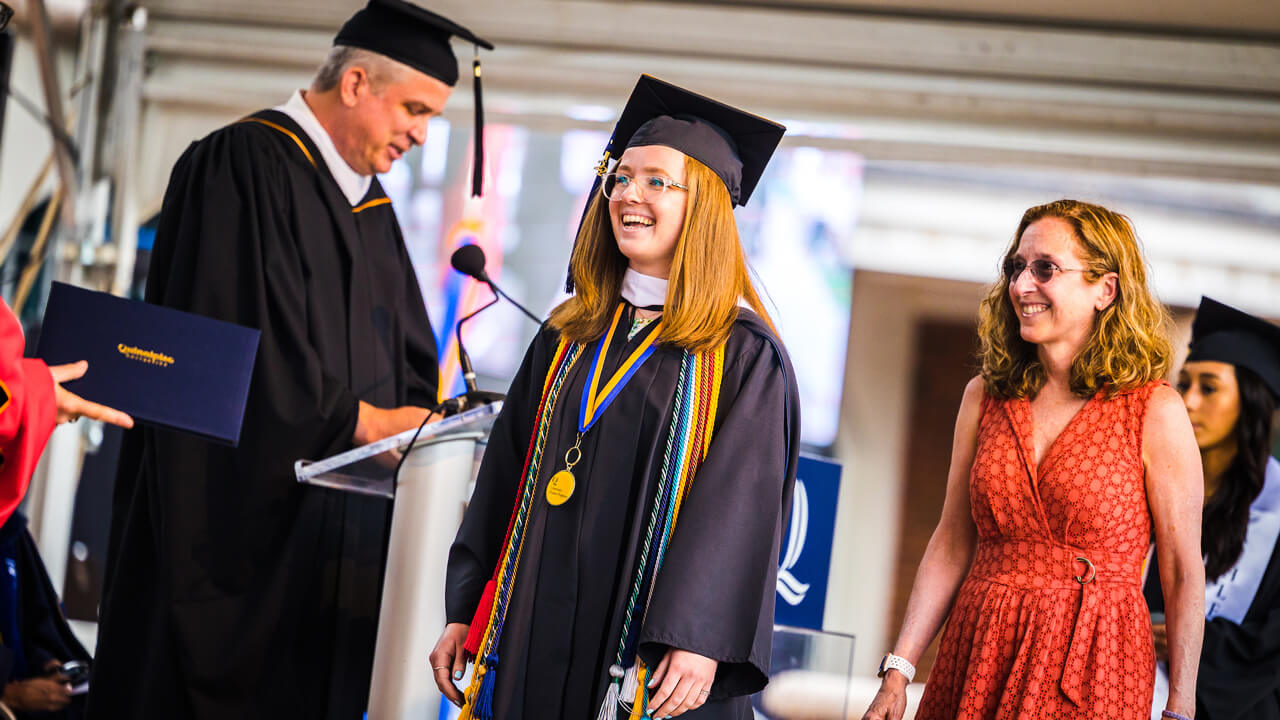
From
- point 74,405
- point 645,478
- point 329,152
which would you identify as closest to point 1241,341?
point 645,478

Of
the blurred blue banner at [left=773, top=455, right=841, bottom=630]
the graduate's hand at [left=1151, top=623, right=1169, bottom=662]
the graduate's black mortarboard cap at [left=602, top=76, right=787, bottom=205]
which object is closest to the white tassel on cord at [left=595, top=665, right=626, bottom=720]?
the graduate's black mortarboard cap at [left=602, top=76, right=787, bottom=205]

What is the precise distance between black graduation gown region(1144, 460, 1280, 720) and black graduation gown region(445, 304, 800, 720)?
1881 millimetres

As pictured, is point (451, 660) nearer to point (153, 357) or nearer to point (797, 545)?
point (153, 357)

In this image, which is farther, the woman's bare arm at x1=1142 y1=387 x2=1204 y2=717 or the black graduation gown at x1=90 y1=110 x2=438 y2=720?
the black graduation gown at x1=90 y1=110 x2=438 y2=720

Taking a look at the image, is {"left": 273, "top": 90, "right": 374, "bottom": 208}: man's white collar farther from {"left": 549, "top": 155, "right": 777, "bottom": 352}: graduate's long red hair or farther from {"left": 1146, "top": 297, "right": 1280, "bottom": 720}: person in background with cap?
{"left": 1146, "top": 297, "right": 1280, "bottom": 720}: person in background with cap

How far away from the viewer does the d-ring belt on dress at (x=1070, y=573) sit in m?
Result: 2.17

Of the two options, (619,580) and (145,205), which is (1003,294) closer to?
(619,580)

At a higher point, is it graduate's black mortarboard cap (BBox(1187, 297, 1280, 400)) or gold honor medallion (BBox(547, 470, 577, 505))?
graduate's black mortarboard cap (BBox(1187, 297, 1280, 400))

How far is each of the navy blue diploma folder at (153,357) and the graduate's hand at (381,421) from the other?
1.85ft

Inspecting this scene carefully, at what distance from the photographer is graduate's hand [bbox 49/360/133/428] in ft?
7.63

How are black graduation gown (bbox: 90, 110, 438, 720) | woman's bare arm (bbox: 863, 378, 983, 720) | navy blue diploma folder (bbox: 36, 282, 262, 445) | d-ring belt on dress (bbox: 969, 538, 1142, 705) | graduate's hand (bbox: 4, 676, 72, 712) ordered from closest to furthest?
d-ring belt on dress (bbox: 969, 538, 1142, 705) < woman's bare arm (bbox: 863, 378, 983, 720) < navy blue diploma folder (bbox: 36, 282, 262, 445) < black graduation gown (bbox: 90, 110, 438, 720) < graduate's hand (bbox: 4, 676, 72, 712)

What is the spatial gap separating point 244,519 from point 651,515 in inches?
62.2

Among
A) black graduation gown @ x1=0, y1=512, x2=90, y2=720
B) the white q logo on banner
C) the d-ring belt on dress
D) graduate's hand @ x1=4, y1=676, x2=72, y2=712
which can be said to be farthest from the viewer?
black graduation gown @ x1=0, y1=512, x2=90, y2=720

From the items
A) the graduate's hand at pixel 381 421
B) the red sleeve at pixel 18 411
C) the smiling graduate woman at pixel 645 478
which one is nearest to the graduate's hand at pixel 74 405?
the red sleeve at pixel 18 411
